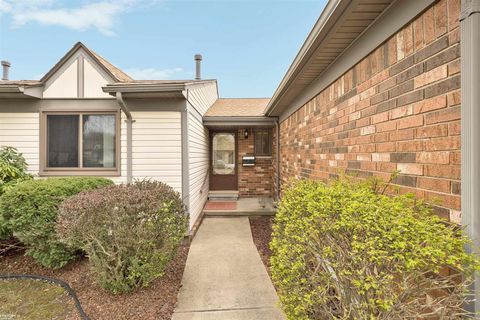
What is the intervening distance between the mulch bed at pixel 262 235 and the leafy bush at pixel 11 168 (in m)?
4.91

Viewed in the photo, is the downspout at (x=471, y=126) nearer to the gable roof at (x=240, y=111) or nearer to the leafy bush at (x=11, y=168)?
the gable roof at (x=240, y=111)

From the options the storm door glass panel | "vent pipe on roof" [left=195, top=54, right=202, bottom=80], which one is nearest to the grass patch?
the storm door glass panel

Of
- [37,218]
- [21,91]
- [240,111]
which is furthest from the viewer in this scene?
[240,111]

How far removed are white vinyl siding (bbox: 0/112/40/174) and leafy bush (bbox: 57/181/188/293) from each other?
3.03 m

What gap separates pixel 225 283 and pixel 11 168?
477 centimetres

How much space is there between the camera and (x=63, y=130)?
→ 5273mm

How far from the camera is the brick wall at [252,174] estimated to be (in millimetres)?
8820

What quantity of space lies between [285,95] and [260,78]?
20.2m

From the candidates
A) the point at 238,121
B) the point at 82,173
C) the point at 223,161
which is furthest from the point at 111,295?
the point at 223,161

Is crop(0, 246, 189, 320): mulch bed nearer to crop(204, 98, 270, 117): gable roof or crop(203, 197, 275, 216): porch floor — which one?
crop(203, 197, 275, 216): porch floor

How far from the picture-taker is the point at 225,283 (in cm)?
343

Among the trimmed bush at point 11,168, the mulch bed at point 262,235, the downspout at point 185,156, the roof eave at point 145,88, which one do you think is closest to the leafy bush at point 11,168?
the trimmed bush at point 11,168

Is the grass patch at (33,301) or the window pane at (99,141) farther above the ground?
the window pane at (99,141)

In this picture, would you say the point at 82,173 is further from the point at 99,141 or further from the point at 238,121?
the point at 238,121
